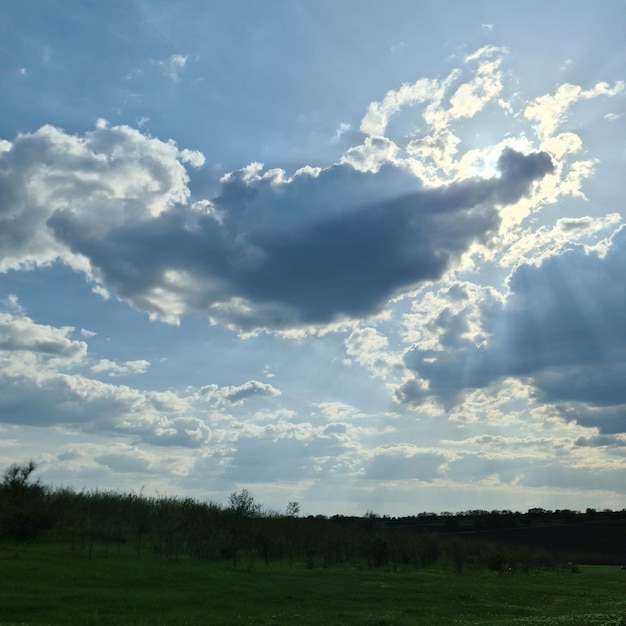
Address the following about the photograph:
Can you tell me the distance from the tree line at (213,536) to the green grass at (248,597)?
4.25 m

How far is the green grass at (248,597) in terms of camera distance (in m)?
31.8

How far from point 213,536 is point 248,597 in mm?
34982

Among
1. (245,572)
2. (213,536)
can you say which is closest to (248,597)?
(245,572)

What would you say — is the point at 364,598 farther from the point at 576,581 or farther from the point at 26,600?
the point at 576,581

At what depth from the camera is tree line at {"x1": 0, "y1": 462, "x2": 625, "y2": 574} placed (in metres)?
63.9

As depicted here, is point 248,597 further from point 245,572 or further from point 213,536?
point 213,536

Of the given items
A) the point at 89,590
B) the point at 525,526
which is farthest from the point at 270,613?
the point at 525,526

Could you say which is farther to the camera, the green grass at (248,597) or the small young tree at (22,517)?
the small young tree at (22,517)

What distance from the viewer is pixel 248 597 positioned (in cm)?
4200

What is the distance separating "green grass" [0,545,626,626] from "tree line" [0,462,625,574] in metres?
4.25

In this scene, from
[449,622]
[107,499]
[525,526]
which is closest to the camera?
[449,622]

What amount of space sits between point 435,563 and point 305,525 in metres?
21.9

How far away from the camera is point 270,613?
3497 centimetres

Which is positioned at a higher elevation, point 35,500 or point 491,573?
point 35,500
